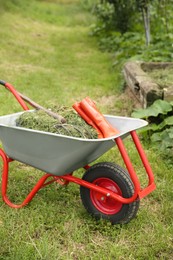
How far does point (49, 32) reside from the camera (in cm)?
1154

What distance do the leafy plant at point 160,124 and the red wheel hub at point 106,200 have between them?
1.17m

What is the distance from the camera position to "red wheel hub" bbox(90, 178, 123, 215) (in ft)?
8.63

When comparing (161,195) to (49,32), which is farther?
(49,32)

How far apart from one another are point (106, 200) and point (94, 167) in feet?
0.81

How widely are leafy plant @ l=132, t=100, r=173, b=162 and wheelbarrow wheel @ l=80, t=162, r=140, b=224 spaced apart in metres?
1.20

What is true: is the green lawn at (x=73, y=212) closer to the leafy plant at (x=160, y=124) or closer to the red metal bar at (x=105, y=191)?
the leafy plant at (x=160, y=124)

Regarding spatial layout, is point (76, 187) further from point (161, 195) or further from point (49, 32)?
point (49, 32)

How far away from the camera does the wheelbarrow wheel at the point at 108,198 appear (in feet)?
8.35

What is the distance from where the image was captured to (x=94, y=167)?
2648mm

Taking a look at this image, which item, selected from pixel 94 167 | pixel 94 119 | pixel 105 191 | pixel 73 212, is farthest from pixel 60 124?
pixel 73 212

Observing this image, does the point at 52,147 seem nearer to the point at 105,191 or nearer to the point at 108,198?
the point at 105,191

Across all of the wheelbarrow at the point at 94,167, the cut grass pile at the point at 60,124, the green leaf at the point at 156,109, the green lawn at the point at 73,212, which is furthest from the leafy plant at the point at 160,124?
the cut grass pile at the point at 60,124

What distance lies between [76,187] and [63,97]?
257 centimetres

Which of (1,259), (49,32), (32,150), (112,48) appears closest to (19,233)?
(1,259)
